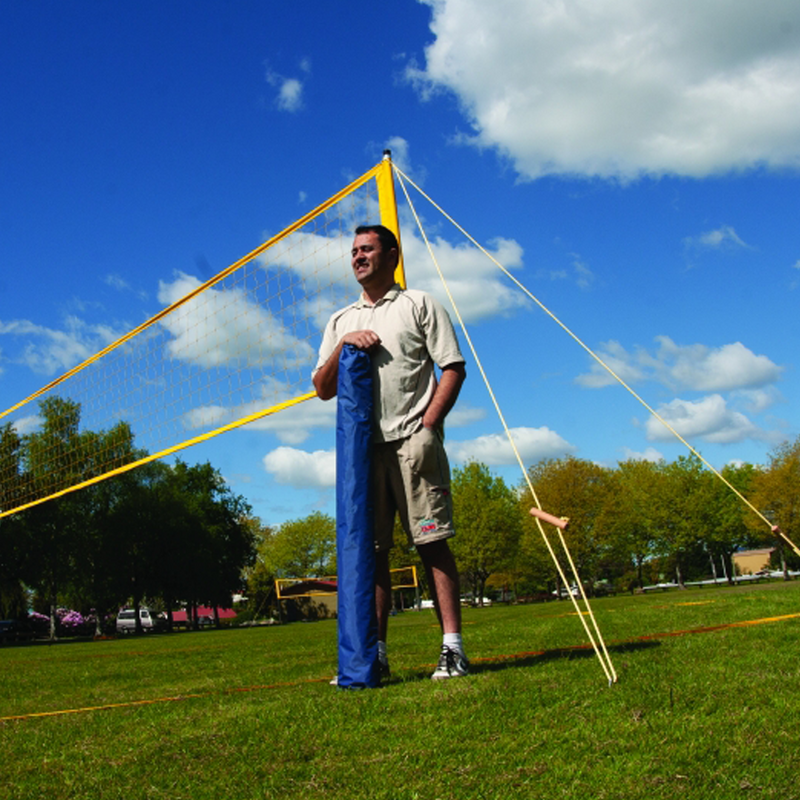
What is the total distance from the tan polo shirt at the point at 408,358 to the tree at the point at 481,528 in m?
42.9

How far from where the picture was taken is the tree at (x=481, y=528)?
46.9 meters

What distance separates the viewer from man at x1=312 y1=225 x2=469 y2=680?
3523 millimetres

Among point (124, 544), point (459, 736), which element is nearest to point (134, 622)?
point (124, 544)

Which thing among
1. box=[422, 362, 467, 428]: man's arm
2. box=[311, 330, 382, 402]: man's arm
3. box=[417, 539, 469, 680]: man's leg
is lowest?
box=[417, 539, 469, 680]: man's leg

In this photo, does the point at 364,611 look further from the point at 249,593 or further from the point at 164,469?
the point at 249,593

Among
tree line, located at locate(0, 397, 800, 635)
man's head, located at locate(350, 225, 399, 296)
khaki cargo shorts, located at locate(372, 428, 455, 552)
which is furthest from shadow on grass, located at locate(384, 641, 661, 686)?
tree line, located at locate(0, 397, 800, 635)

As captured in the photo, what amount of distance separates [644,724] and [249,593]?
6379 centimetres

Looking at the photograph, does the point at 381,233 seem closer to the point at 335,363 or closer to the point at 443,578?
the point at 335,363

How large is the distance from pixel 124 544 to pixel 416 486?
37651mm

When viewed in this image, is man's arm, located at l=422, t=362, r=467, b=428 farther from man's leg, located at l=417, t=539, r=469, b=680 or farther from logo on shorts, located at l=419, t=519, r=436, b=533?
man's leg, located at l=417, t=539, r=469, b=680

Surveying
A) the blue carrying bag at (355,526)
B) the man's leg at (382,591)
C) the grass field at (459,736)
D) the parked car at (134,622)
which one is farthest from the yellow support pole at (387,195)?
the parked car at (134,622)

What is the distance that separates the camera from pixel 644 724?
2197 mm

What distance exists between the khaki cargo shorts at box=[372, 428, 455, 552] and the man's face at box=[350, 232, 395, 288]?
869 millimetres

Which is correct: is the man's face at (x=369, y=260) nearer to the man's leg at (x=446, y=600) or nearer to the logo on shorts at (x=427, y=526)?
the logo on shorts at (x=427, y=526)
